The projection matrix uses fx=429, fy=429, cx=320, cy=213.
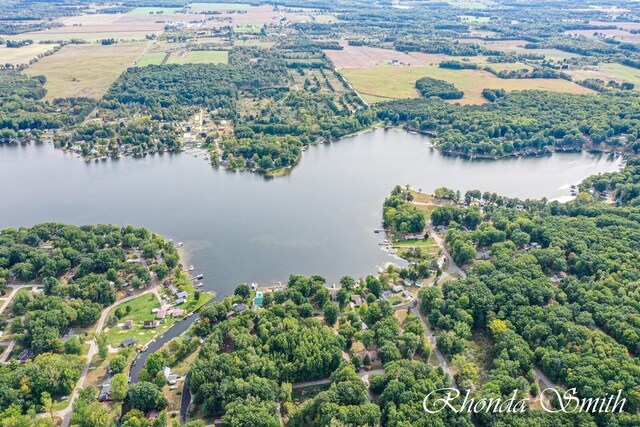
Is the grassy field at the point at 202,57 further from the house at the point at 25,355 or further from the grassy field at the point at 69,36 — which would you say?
the house at the point at 25,355

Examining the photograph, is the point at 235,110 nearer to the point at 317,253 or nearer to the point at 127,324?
the point at 317,253

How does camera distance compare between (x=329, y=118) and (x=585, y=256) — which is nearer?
(x=585, y=256)

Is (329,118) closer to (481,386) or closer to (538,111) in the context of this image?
(538,111)

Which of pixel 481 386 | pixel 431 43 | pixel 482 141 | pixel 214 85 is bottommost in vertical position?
pixel 481 386

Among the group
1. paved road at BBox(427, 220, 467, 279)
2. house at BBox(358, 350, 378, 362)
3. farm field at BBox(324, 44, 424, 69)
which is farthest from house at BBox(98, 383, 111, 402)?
farm field at BBox(324, 44, 424, 69)

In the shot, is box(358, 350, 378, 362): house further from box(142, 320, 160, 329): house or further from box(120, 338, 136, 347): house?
box(120, 338, 136, 347): house

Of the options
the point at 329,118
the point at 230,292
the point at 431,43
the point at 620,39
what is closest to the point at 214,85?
the point at 329,118
